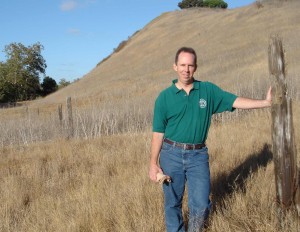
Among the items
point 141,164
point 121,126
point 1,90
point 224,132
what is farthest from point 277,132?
point 1,90

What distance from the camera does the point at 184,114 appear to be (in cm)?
354

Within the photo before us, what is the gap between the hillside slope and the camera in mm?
29203

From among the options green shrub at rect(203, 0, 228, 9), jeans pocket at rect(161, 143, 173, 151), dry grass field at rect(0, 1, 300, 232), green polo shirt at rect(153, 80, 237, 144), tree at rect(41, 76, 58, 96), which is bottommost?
dry grass field at rect(0, 1, 300, 232)

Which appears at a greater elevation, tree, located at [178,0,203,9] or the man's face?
tree, located at [178,0,203,9]

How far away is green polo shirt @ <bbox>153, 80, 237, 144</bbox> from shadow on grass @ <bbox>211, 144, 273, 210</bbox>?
1.04 metres

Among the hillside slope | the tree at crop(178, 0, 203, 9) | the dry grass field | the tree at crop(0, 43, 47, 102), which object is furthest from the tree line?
the dry grass field

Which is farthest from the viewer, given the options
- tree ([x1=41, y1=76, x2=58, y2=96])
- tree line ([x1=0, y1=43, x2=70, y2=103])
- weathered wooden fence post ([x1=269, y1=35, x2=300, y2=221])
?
tree ([x1=41, y1=76, x2=58, y2=96])

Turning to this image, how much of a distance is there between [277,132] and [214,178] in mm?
2008

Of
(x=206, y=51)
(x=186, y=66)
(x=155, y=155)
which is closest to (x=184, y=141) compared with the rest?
(x=155, y=155)

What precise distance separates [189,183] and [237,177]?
4.09ft

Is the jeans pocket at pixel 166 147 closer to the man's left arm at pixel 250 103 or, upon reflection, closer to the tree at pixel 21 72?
the man's left arm at pixel 250 103

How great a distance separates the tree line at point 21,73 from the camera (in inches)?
2559

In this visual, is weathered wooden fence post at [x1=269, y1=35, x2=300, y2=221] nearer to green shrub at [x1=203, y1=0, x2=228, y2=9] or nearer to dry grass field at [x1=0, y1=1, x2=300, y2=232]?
dry grass field at [x1=0, y1=1, x2=300, y2=232]

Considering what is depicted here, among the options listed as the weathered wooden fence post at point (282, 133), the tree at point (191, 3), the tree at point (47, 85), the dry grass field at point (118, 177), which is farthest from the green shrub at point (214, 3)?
the weathered wooden fence post at point (282, 133)
